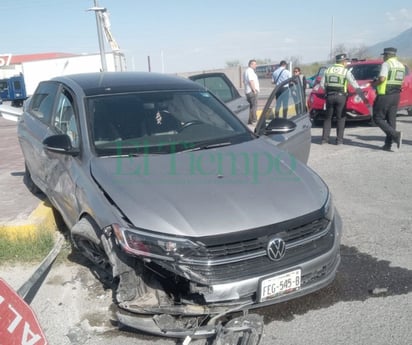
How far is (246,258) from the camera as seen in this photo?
2566 millimetres

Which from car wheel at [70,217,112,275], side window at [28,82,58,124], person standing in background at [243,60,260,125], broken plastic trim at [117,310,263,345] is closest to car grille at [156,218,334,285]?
broken plastic trim at [117,310,263,345]

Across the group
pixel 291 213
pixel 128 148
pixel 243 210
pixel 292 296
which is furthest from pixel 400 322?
pixel 128 148

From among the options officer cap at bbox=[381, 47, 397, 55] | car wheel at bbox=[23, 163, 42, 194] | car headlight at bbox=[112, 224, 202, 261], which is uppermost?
officer cap at bbox=[381, 47, 397, 55]

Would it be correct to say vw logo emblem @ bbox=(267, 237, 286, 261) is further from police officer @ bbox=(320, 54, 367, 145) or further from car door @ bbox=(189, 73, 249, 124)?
police officer @ bbox=(320, 54, 367, 145)

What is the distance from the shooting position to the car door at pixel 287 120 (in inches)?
163

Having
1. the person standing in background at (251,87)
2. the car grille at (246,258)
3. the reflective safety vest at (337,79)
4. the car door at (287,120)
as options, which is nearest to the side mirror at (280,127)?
the car door at (287,120)

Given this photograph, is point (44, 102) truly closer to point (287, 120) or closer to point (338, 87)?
point (287, 120)

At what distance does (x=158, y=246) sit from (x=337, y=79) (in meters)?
6.68

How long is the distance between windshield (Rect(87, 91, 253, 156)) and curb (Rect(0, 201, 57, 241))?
141cm

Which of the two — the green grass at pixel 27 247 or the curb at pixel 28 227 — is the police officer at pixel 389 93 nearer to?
the curb at pixel 28 227

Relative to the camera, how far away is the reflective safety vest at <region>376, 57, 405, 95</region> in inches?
295

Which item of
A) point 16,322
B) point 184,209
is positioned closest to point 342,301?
point 184,209

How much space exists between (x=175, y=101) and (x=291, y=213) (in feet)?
6.11

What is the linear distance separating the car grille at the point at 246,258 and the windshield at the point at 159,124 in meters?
1.20
